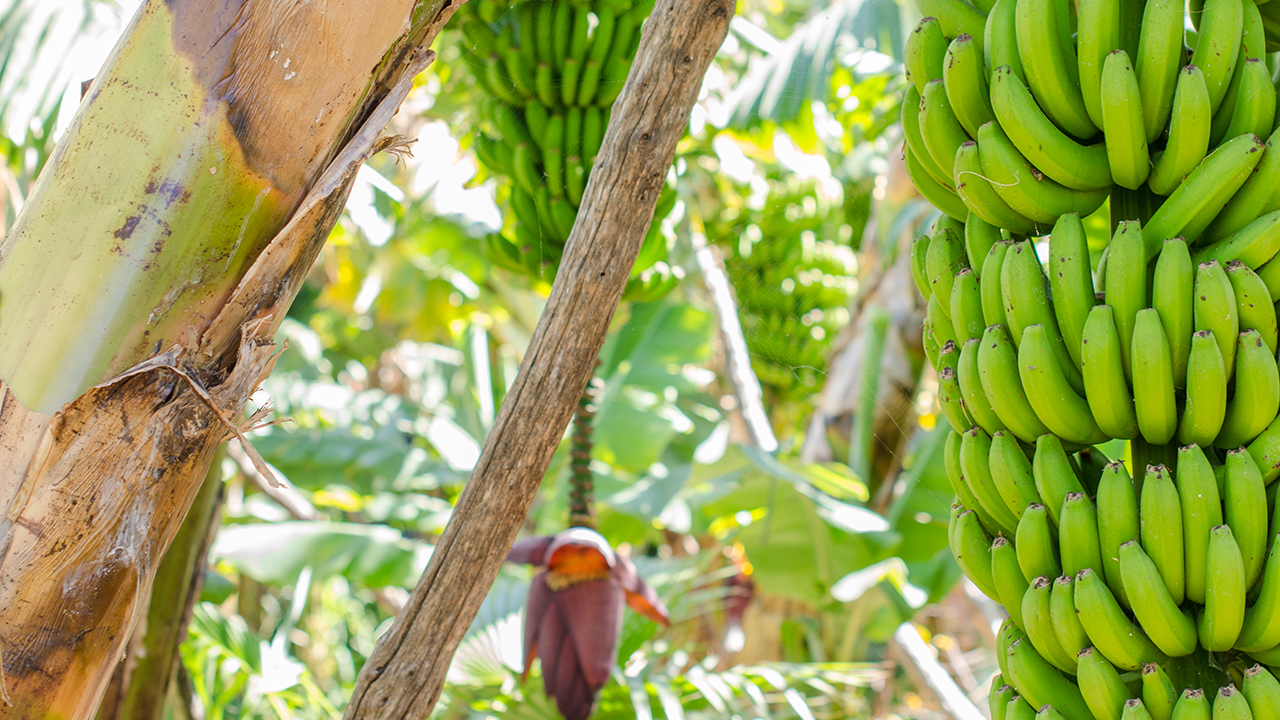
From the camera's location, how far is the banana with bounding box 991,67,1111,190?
706 mm

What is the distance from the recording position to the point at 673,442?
350 centimetres

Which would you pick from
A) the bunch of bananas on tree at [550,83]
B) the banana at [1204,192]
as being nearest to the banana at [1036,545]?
the banana at [1204,192]

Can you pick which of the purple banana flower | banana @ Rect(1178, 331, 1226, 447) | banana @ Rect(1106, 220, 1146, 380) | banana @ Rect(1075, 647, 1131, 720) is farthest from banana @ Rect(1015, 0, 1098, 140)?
the purple banana flower

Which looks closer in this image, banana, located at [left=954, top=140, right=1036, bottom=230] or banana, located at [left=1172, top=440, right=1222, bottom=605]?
banana, located at [left=1172, top=440, right=1222, bottom=605]

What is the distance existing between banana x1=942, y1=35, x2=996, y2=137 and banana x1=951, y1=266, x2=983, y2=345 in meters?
0.13

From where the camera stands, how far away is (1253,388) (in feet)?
2.03

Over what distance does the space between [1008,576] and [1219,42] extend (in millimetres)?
465

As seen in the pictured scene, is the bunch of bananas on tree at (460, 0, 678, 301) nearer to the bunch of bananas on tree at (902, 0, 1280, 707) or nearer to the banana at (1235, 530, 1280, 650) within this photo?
the bunch of bananas on tree at (902, 0, 1280, 707)

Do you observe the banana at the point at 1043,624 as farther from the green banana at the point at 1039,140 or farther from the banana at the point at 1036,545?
the green banana at the point at 1039,140

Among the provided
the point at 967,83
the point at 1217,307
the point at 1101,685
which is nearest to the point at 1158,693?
the point at 1101,685

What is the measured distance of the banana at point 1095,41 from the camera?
699 millimetres

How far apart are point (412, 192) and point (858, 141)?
1.91m

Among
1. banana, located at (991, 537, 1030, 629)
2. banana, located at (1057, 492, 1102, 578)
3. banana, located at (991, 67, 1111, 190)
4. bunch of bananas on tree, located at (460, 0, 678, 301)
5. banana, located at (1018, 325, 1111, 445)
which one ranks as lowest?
banana, located at (991, 537, 1030, 629)

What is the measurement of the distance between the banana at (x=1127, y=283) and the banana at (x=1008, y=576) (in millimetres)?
171
